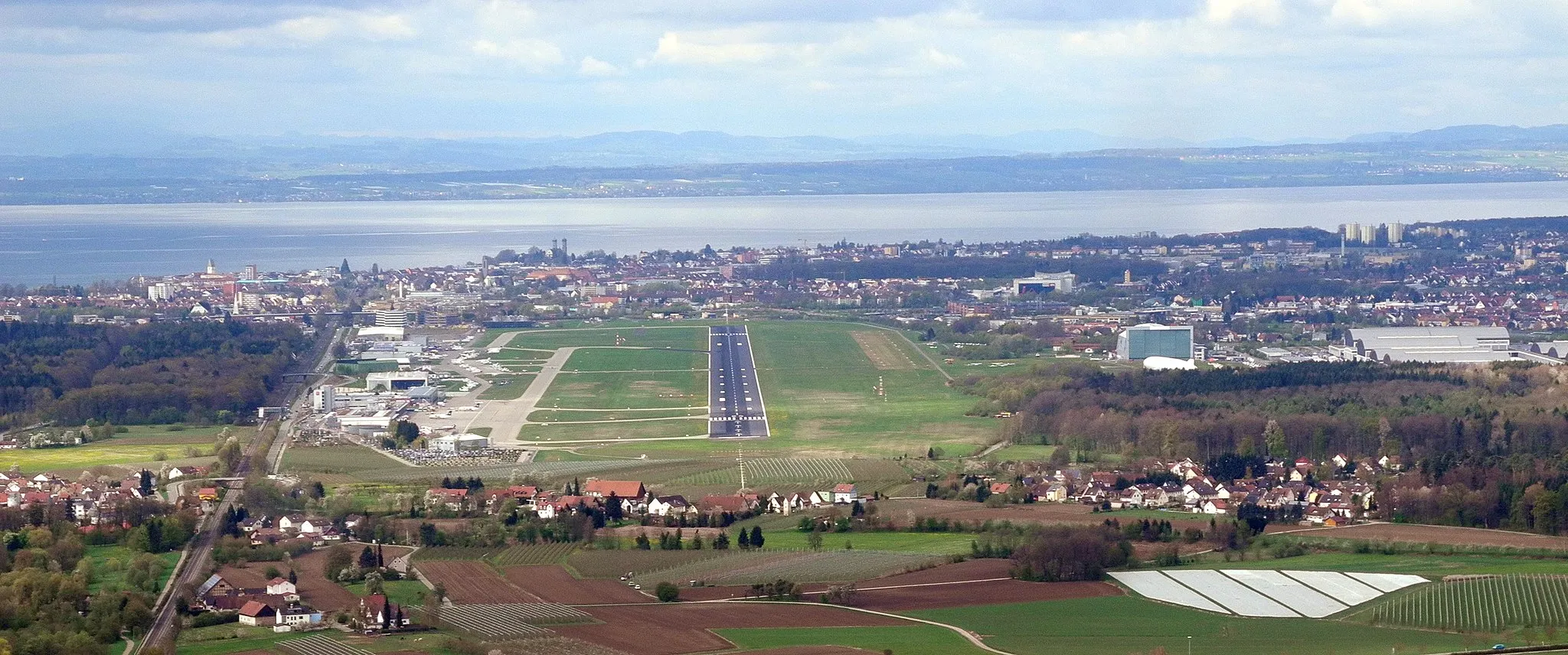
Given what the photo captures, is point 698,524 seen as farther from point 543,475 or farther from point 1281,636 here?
point 1281,636

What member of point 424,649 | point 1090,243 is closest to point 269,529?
point 424,649

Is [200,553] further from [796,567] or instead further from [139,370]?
[139,370]

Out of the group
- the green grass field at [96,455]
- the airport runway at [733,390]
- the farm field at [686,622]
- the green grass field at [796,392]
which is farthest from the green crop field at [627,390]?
the farm field at [686,622]

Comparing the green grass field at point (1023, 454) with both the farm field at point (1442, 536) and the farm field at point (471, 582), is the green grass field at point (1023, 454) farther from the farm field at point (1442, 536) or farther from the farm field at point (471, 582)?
the farm field at point (471, 582)

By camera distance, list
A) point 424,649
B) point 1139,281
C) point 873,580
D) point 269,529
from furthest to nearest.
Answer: point 1139,281 → point 269,529 → point 873,580 → point 424,649

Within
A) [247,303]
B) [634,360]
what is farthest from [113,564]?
[247,303]

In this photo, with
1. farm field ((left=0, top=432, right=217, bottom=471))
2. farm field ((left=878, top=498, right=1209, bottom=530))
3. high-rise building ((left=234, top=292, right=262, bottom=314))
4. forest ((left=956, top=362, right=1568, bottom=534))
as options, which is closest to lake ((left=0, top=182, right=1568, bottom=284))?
high-rise building ((left=234, top=292, right=262, bottom=314))
